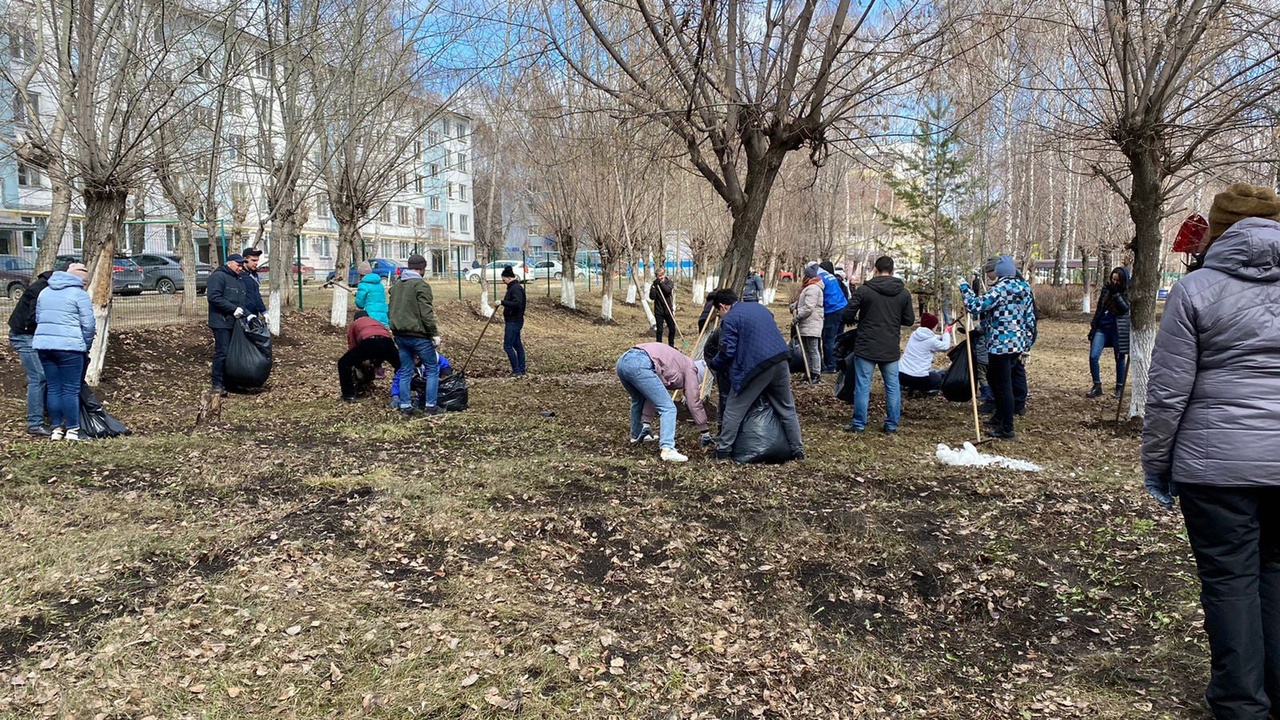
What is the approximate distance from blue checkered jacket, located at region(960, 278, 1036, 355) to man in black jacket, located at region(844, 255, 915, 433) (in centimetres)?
64

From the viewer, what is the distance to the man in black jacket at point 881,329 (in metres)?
7.06

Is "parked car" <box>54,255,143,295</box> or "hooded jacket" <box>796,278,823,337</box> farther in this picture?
"parked car" <box>54,255,143,295</box>

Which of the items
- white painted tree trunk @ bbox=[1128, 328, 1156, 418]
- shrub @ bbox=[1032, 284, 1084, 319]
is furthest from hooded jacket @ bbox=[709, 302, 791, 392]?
shrub @ bbox=[1032, 284, 1084, 319]

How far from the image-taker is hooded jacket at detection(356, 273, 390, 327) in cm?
928

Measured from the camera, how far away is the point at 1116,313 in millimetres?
9016

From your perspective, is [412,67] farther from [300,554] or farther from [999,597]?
[999,597]

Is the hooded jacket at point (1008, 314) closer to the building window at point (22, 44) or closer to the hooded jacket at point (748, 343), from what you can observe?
the hooded jacket at point (748, 343)

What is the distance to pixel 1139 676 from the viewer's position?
314 centimetres

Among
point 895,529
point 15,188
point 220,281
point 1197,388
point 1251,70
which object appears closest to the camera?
point 1197,388

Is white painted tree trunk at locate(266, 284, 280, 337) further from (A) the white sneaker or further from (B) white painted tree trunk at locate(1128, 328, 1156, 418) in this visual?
(B) white painted tree trunk at locate(1128, 328, 1156, 418)

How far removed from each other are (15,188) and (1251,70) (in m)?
37.4

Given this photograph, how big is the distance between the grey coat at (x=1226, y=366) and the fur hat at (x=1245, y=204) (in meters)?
0.11

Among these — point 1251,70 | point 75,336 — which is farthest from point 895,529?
point 75,336

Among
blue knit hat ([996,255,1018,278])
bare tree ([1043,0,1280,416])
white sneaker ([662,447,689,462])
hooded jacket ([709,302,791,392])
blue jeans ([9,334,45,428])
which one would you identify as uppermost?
bare tree ([1043,0,1280,416])
